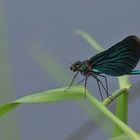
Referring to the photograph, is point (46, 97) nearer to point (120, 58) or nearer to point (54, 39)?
point (120, 58)

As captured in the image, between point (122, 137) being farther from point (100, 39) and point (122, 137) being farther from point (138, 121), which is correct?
point (100, 39)

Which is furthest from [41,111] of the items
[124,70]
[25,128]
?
[124,70]

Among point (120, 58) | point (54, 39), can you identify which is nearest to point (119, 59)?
point (120, 58)

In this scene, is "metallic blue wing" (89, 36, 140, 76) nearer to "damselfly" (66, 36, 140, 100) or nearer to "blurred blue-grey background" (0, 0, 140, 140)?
"damselfly" (66, 36, 140, 100)

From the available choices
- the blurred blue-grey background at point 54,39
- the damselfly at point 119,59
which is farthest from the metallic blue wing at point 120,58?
the blurred blue-grey background at point 54,39

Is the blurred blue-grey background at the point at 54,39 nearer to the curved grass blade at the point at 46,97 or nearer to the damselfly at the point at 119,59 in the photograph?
the damselfly at the point at 119,59

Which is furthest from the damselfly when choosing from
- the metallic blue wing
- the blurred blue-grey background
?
→ the blurred blue-grey background

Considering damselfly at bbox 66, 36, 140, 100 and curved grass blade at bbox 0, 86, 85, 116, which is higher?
curved grass blade at bbox 0, 86, 85, 116
